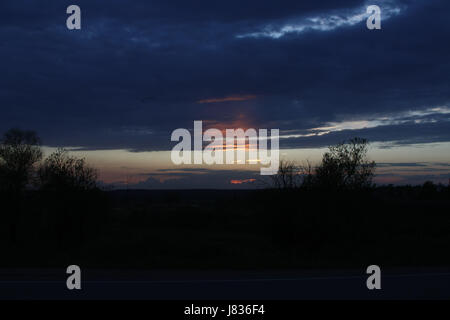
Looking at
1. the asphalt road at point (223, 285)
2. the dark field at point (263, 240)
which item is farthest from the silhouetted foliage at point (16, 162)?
the asphalt road at point (223, 285)

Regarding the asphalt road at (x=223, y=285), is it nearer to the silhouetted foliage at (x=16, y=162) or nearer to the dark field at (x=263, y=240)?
the dark field at (x=263, y=240)

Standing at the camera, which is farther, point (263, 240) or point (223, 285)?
point (263, 240)

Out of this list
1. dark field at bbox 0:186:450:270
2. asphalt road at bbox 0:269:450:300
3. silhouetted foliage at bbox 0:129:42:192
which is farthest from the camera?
silhouetted foliage at bbox 0:129:42:192

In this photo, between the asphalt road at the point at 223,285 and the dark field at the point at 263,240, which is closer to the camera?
the asphalt road at the point at 223,285

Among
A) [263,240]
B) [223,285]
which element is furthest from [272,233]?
[223,285]

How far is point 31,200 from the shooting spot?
36812mm

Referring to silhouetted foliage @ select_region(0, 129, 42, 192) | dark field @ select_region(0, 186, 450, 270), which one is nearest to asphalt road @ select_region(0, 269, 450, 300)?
dark field @ select_region(0, 186, 450, 270)

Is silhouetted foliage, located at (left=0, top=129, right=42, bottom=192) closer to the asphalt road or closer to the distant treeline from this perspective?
the distant treeline

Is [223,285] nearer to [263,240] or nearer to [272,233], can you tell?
[272,233]

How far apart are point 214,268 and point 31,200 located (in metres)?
28.6

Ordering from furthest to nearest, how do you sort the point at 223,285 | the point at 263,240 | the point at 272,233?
the point at 263,240
the point at 272,233
the point at 223,285

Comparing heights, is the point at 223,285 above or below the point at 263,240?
above
